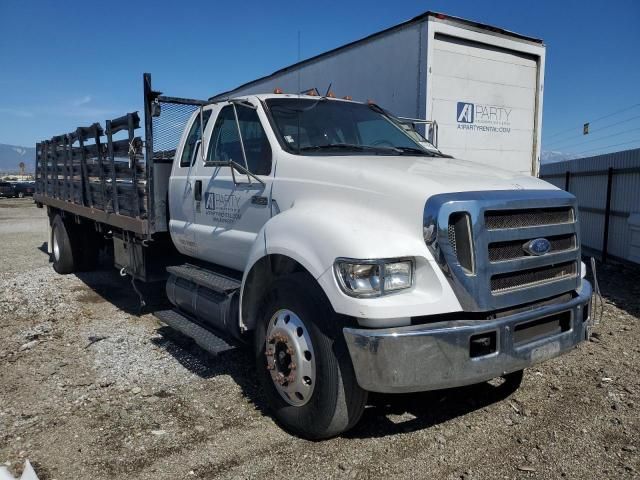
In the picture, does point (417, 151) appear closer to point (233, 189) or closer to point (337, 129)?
point (337, 129)

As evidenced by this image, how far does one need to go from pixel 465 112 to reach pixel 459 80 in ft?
1.50

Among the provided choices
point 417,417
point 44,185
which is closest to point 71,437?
point 417,417

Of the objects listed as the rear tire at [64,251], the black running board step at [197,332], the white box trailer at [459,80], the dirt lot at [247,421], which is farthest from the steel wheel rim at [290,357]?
the rear tire at [64,251]

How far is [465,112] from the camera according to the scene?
7.68 meters

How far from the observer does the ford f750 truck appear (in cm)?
288

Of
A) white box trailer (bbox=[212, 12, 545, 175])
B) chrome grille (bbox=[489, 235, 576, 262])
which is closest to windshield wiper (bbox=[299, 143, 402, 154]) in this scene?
chrome grille (bbox=[489, 235, 576, 262])

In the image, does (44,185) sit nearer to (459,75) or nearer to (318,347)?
(459,75)

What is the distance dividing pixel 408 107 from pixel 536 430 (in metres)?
5.03

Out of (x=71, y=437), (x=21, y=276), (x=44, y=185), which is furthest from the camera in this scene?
(x=44, y=185)

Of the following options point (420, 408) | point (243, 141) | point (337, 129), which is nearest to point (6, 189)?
point (243, 141)

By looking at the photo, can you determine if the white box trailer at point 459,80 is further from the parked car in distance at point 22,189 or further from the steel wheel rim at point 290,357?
the parked car in distance at point 22,189

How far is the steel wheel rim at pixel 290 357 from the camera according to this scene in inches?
128

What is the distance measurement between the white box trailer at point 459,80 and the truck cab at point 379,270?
343 cm

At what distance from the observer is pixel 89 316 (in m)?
6.41
